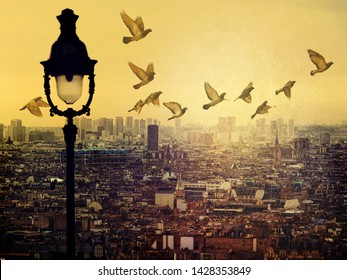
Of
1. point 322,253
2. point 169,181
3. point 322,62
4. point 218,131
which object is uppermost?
point 322,62

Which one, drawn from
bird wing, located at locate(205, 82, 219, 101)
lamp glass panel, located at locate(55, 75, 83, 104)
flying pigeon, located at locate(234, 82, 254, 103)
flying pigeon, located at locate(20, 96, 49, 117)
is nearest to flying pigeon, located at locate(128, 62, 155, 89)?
bird wing, located at locate(205, 82, 219, 101)

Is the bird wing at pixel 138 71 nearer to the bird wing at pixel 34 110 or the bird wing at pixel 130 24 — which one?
the bird wing at pixel 130 24

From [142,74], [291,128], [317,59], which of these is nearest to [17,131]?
[142,74]

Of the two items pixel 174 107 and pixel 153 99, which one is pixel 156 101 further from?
pixel 174 107

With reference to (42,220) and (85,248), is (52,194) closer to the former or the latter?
(42,220)

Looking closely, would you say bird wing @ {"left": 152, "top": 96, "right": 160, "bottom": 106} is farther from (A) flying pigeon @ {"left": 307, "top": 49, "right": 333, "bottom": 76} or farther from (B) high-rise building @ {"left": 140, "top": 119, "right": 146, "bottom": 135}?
(A) flying pigeon @ {"left": 307, "top": 49, "right": 333, "bottom": 76}

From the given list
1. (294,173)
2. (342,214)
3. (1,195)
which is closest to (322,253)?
(342,214)
